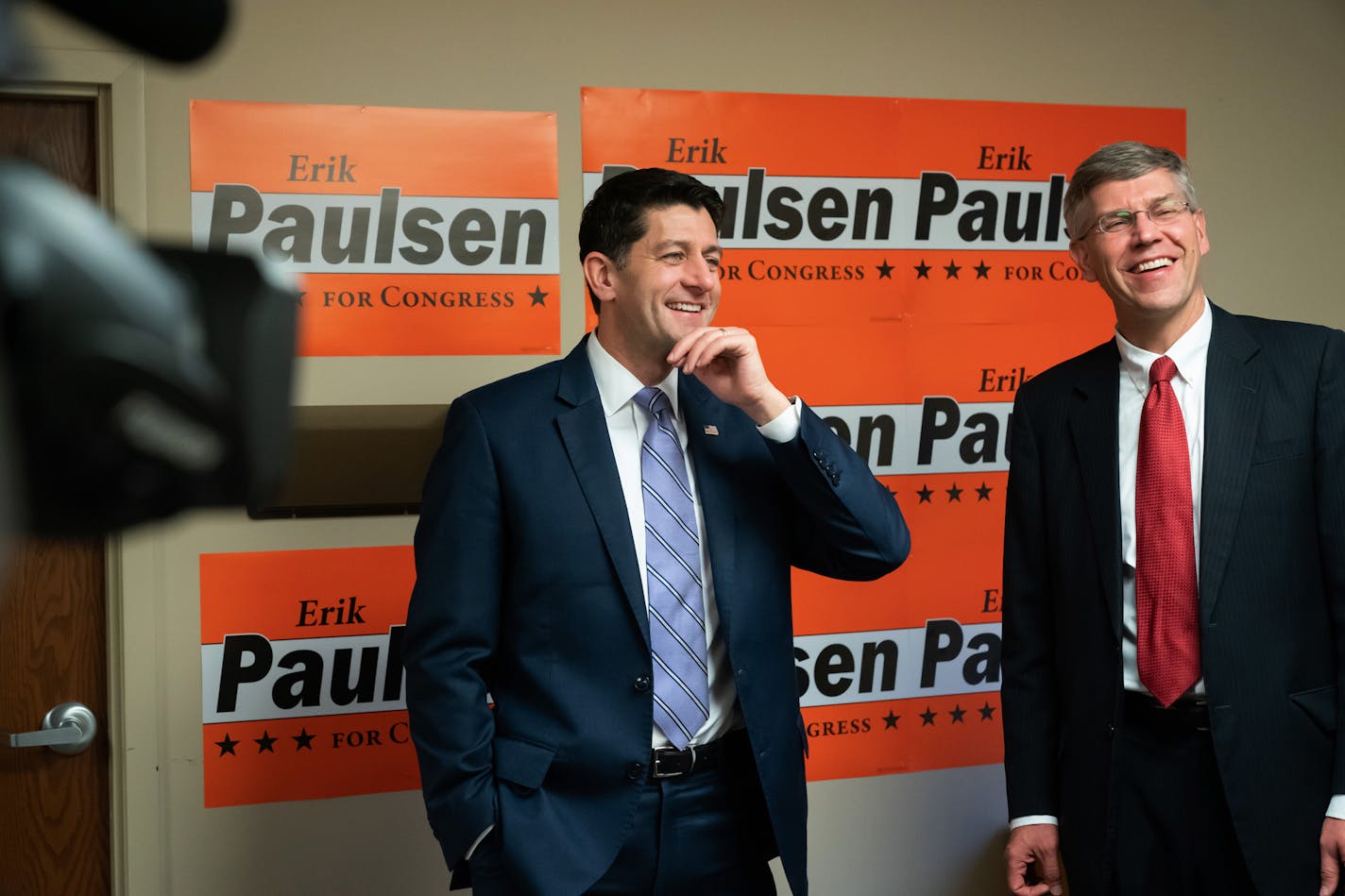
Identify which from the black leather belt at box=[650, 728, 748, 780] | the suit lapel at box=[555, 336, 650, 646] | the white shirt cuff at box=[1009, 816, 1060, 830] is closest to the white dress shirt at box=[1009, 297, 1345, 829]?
the white shirt cuff at box=[1009, 816, 1060, 830]

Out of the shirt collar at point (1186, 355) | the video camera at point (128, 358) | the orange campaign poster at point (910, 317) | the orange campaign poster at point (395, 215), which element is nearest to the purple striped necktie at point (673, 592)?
the shirt collar at point (1186, 355)

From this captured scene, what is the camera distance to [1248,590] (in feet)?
5.97

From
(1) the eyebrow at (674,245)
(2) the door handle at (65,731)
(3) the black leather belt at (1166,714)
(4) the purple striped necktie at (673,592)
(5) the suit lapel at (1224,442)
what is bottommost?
(2) the door handle at (65,731)

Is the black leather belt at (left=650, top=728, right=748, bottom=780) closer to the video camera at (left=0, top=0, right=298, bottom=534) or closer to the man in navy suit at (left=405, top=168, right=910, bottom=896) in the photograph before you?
the man in navy suit at (left=405, top=168, right=910, bottom=896)

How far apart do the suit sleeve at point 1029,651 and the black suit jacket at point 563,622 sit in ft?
0.95

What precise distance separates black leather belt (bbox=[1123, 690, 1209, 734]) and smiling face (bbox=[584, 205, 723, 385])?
91 cm

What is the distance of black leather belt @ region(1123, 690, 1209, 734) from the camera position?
6.04 ft

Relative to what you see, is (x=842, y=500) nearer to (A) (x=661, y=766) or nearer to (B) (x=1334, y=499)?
(A) (x=661, y=766)

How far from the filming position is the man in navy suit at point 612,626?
1788mm

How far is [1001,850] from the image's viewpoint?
3137 millimetres

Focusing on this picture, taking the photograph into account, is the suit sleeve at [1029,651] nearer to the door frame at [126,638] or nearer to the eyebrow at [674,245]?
the eyebrow at [674,245]

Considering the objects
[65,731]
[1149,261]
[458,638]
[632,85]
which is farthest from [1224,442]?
[65,731]

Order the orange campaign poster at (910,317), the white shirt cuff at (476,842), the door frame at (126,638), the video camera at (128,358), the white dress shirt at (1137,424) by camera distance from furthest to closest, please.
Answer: the orange campaign poster at (910,317), the door frame at (126,638), the white dress shirt at (1137,424), the white shirt cuff at (476,842), the video camera at (128,358)

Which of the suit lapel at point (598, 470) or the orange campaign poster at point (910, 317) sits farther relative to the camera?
the orange campaign poster at point (910, 317)
